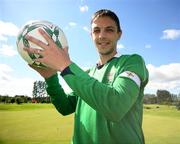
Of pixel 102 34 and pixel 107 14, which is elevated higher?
pixel 107 14

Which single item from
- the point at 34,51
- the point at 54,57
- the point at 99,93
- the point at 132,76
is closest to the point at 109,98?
Result: the point at 99,93

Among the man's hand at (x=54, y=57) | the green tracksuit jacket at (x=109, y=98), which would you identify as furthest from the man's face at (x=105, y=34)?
the man's hand at (x=54, y=57)

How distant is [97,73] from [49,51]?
2.90 ft

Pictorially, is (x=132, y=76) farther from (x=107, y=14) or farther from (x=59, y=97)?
(x=59, y=97)

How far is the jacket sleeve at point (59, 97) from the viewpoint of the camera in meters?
4.02

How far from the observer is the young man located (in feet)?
9.55

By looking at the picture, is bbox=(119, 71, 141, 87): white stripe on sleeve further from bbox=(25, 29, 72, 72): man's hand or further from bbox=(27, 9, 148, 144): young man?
bbox=(25, 29, 72, 72): man's hand

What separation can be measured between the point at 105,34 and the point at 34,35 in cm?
71

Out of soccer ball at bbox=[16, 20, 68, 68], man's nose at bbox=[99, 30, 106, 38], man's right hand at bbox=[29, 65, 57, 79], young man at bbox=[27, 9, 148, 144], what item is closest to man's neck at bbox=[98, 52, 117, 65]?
young man at bbox=[27, 9, 148, 144]

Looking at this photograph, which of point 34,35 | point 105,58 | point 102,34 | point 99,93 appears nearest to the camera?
point 99,93

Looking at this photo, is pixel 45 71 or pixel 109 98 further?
pixel 45 71

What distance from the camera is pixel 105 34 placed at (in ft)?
11.7

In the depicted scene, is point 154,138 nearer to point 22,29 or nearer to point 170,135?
point 170,135

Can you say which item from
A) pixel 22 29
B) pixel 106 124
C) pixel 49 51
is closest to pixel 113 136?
pixel 106 124
